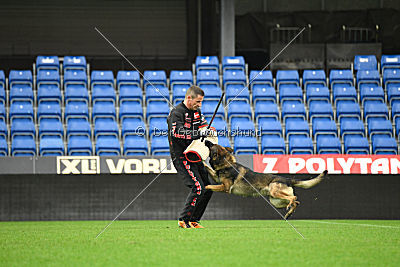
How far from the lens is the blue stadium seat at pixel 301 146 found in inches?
557

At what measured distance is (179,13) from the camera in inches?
812

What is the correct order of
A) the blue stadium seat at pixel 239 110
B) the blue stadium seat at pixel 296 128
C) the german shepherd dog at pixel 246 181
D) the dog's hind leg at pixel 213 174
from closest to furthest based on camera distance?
the german shepherd dog at pixel 246 181
the dog's hind leg at pixel 213 174
the blue stadium seat at pixel 296 128
the blue stadium seat at pixel 239 110

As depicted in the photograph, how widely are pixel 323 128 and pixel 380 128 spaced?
1.35 m

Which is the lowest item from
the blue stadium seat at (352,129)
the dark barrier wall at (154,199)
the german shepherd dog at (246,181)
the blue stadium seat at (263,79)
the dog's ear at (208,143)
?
the dark barrier wall at (154,199)

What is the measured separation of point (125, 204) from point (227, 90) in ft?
16.0

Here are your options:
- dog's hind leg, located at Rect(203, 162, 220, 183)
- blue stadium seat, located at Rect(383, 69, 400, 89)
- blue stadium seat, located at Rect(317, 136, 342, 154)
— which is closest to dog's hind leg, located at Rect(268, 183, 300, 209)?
dog's hind leg, located at Rect(203, 162, 220, 183)

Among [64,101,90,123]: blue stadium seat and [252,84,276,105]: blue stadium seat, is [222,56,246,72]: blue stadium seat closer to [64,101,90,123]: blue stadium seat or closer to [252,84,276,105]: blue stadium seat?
[252,84,276,105]: blue stadium seat

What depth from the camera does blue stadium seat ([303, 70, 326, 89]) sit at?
648 inches

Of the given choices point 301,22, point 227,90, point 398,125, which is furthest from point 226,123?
point 301,22

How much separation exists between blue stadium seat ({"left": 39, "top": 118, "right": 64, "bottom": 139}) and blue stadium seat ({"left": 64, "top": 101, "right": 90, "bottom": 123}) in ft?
1.40

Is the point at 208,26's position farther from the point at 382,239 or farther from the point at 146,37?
the point at 382,239

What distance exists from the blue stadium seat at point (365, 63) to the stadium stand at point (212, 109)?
0.09 ft

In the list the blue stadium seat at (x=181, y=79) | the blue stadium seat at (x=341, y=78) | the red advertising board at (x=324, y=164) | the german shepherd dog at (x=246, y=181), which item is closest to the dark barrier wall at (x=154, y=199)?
the red advertising board at (x=324, y=164)

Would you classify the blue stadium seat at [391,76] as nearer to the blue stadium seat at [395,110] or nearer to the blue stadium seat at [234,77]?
the blue stadium seat at [395,110]
